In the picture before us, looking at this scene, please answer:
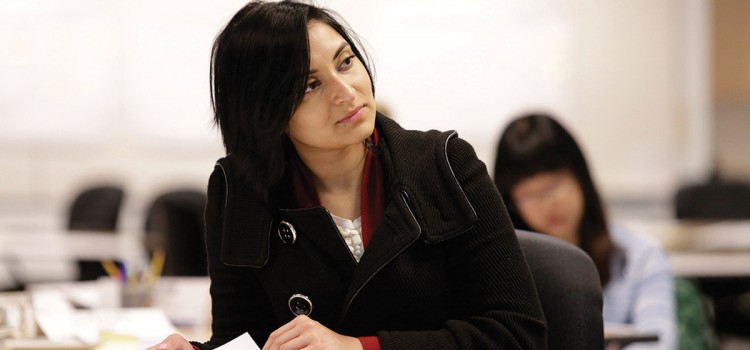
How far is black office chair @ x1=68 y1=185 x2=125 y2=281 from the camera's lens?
4.84 m

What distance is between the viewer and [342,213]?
1.55 meters

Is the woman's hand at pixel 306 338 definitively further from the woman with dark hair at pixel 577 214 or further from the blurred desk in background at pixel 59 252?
the blurred desk in background at pixel 59 252

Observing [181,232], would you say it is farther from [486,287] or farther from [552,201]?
[486,287]

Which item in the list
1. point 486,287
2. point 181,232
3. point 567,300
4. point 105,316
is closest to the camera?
point 486,287

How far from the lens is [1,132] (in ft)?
18.5

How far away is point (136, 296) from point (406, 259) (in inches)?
51.9

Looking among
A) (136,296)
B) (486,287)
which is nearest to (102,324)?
(136,296)

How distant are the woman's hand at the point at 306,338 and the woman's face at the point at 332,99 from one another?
0.29 m

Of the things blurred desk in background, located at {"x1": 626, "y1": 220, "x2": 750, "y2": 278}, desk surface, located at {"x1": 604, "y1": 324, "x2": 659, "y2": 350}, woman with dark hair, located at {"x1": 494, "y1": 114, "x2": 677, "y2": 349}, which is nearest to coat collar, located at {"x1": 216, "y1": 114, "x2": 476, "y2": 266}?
desk surface, located at {"x1": 604, "y1": 324, "x2": 659, "y2": 350}

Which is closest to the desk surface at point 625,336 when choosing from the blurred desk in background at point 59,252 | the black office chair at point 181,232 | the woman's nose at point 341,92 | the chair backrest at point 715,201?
the woman's nose at point 341,92

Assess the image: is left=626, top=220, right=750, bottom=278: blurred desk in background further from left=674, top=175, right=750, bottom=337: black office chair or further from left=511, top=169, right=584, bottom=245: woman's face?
left=511, top=169, right=584, bottom=245: woman's face

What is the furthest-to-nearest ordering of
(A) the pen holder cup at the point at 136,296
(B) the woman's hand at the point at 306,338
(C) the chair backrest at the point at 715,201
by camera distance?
(C) the chair backrest at the point at 715,201 < (A) the pen holder cup at the point at 136,296 < (B) the woman's hand at the point at 306,338

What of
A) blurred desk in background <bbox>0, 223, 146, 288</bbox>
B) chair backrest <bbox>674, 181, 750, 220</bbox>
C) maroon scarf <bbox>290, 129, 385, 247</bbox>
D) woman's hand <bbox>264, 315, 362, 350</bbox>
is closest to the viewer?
woman's hand <bbox>264, 315, 362, 350</bbox>

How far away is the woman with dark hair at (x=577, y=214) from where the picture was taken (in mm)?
2633
